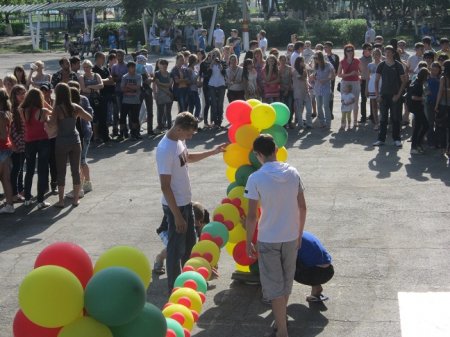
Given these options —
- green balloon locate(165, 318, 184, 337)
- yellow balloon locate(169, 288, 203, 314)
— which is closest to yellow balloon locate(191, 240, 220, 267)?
yellow balloon locate(169, 288, 203, 314)

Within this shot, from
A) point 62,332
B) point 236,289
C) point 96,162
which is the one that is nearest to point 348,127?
point 96,162

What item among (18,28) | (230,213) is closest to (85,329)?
(230,213)

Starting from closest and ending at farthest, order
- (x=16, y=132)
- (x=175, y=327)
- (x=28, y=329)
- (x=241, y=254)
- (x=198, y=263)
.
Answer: (x=28, y=329) → (x=175, y=327) → (x=198, y=263) → (x=241, y=254) → (x=16, y=132)

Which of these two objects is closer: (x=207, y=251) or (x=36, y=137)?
(x=207, y=251)

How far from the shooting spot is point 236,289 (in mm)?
8391

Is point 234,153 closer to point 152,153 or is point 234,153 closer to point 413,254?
point 413,254

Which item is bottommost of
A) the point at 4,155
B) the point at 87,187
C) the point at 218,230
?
the point at 87,187

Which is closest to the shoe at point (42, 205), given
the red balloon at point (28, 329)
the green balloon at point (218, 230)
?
the green balloon at point (218, 230)

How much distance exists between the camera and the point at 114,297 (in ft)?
15.7

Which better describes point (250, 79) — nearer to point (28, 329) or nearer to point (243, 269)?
point (243, 269)

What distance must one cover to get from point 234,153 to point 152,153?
7.10m

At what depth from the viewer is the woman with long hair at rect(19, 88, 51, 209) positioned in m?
11.7

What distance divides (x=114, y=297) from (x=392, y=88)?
10963mm

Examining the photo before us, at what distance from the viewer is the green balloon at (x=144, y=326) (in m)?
4.96
